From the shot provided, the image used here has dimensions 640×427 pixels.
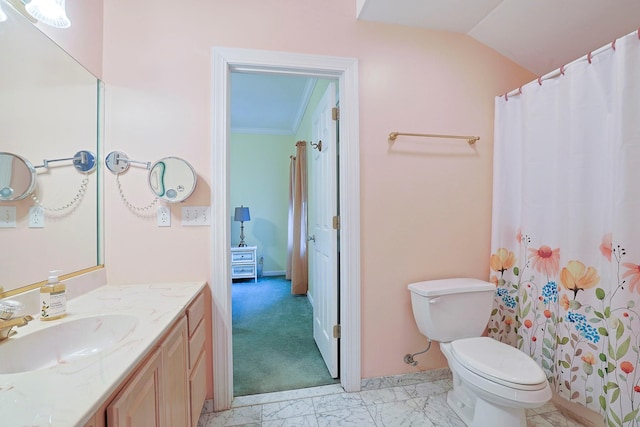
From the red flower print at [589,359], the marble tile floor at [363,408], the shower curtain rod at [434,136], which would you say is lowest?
the marble tile floor at [363,408]

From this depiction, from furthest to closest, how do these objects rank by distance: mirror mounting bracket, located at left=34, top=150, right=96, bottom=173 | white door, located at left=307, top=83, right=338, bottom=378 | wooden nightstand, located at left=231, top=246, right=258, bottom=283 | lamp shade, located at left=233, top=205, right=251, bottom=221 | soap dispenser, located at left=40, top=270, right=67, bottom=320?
lamp shade, located at left=233, top=205, right=251, bottom=221
wooden nightstand, located at left=231, top=246, right=258, bottom=283
white door, located at left=307, top=83, right=338, bottom=378
mirror mounting bracket, located at left=34, top=150, right=96, bottom=173
soap dispenser, located at left=40, top=270, right=67, bottom=320

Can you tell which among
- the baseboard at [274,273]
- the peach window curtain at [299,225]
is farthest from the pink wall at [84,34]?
the baseboard at [274,273]

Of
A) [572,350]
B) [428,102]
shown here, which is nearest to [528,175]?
[428,102]

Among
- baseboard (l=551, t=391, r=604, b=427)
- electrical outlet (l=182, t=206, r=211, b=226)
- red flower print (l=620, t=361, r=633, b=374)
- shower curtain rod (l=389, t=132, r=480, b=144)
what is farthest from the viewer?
shower curtain rod (l=389, t=132, r=480, b=144)

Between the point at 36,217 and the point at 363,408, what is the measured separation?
1.88 metres

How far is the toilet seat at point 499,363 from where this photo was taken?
1.18 m

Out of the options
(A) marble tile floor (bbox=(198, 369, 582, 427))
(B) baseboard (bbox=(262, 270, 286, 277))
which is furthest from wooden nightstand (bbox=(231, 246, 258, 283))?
(A) marble tile floor (bbox=(198, 369, 582, 427))

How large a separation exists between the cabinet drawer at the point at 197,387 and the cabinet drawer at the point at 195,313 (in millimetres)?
202

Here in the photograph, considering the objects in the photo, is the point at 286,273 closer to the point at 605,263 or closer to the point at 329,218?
the point at 329,218

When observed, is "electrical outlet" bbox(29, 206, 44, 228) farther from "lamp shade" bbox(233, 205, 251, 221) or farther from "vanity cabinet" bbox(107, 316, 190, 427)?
"lamp shade" bbox(233, 205, 251, 221)

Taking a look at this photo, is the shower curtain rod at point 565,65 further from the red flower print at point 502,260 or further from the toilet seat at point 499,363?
the toilet seat at point 499,363

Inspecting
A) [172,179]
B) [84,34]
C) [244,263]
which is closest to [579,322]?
[172,179]

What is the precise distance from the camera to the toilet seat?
1.18 m

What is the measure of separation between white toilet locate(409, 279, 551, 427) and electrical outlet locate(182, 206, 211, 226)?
132cm
